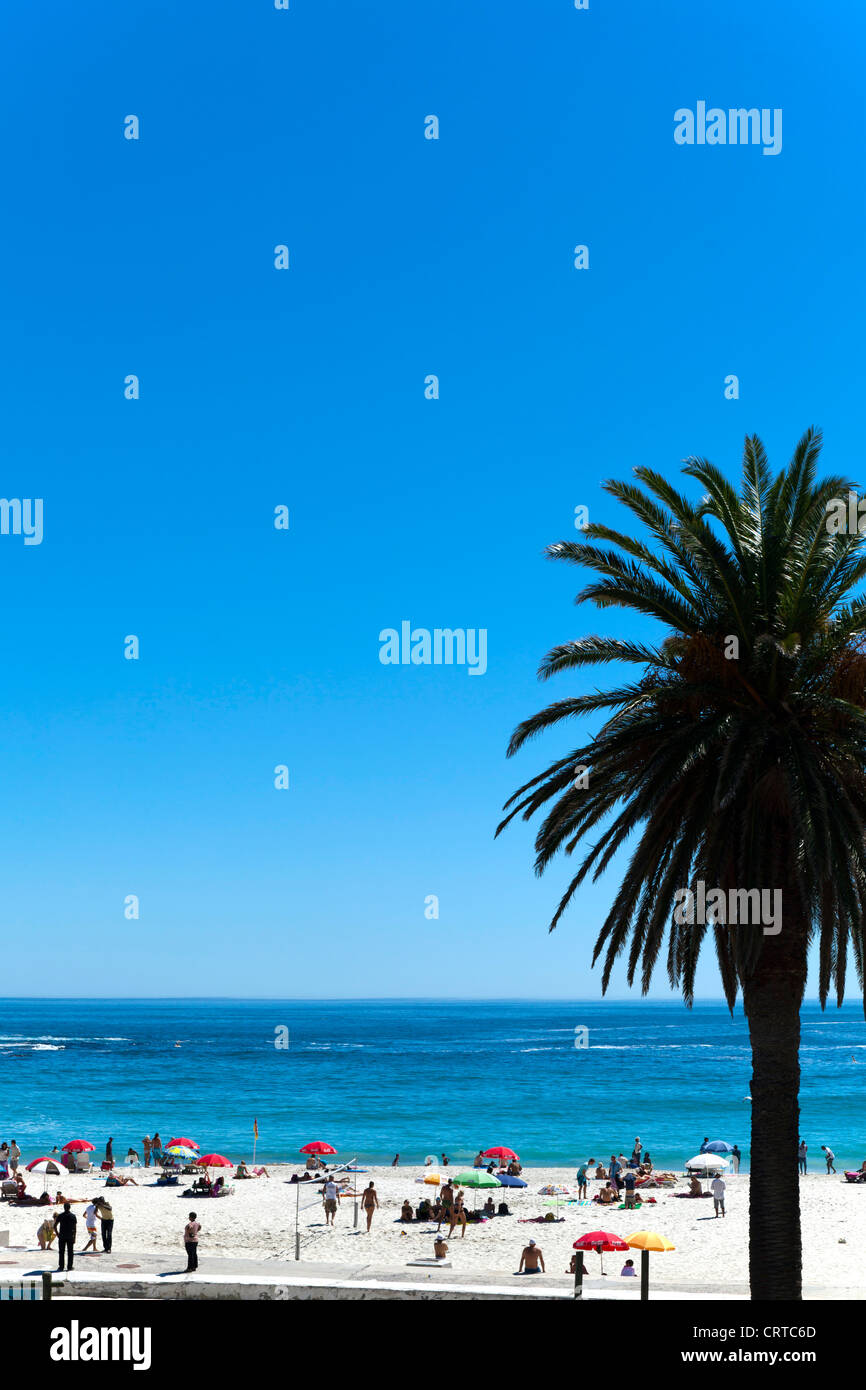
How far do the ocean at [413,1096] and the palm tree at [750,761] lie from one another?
4537 cm

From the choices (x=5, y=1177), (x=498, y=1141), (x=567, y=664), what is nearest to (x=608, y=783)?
(x=567, y=664)

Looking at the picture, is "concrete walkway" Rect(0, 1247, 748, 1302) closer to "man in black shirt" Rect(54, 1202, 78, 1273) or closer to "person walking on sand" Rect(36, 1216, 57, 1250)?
"man in black shirt" Rect(54, 1202, 78, 1273)

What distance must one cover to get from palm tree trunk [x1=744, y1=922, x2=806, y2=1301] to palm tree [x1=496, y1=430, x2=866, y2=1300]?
24 millimetres

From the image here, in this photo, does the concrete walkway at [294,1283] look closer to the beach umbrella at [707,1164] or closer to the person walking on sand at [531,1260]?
the person walking on sand at [531,1260]

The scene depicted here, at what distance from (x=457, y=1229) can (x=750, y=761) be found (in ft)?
91.2

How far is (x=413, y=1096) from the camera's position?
304 ft

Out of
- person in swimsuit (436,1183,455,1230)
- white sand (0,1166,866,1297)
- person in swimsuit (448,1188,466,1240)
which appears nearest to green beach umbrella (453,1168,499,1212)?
person in swimsuit (436,1183,455,1230)

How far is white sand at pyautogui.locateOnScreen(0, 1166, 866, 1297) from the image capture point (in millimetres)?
31375

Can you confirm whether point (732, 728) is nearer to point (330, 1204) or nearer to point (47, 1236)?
point (47, 1236)

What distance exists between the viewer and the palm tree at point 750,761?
50.6 feet

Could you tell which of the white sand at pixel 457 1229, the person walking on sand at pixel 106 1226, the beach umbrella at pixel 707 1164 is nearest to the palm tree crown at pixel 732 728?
the white sand at pixel 457 1229

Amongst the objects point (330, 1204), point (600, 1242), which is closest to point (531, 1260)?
point (600, 1242)
